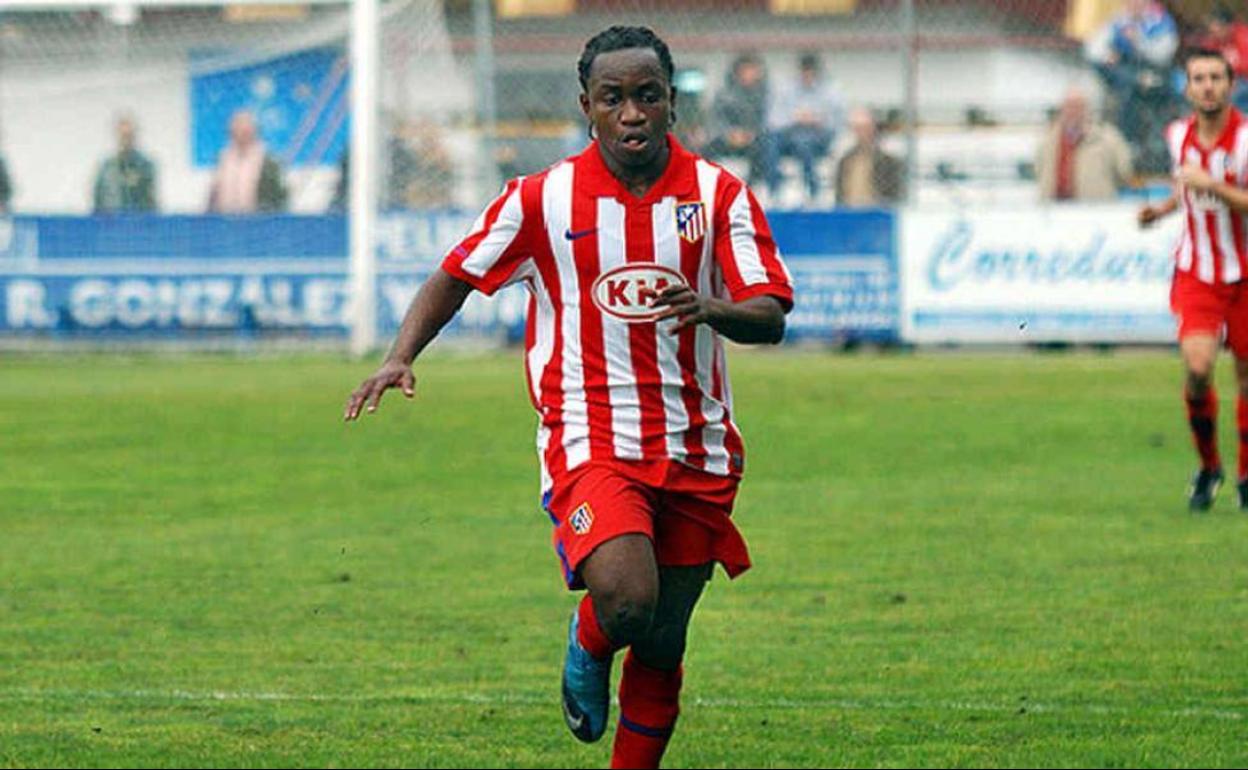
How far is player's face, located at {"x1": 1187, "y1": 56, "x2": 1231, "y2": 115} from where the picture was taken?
461 inches

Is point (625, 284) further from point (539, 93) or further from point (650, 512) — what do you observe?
point (539, 93)

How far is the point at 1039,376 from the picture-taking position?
804 inches

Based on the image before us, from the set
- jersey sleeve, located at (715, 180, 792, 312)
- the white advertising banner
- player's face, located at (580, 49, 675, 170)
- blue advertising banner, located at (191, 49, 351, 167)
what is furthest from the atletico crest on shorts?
blue advertising banner, located at (191, 49, 351, 167)

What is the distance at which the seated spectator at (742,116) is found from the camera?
24.0 metres

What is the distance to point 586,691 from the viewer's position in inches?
242

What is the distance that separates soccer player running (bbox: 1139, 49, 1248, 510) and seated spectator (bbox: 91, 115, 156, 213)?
14.3 metres

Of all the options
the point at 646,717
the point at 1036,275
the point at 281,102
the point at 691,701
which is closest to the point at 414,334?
the point at 646,717

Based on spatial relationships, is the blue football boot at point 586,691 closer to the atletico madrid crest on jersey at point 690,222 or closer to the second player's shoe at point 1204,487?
the atletico madrid crest on jersey at point 690,222

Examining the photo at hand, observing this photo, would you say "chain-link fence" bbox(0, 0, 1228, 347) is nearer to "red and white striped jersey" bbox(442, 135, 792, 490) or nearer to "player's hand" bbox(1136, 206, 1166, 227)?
"player's hand" bbox(1136, 206, 1166, 227)

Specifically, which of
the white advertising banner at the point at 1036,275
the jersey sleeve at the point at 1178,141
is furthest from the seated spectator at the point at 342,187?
the jersey sleeve at the point at 1178,141

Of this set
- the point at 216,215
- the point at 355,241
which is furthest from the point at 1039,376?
the point at 216,215

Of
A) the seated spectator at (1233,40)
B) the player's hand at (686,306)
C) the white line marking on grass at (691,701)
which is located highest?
the seated spectator at (1233,40)

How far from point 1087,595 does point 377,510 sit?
402cm

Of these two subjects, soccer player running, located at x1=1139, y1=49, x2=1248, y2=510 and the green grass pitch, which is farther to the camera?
soccer player running, located at x1=1139, y1=49, x2=1248, y2=510
